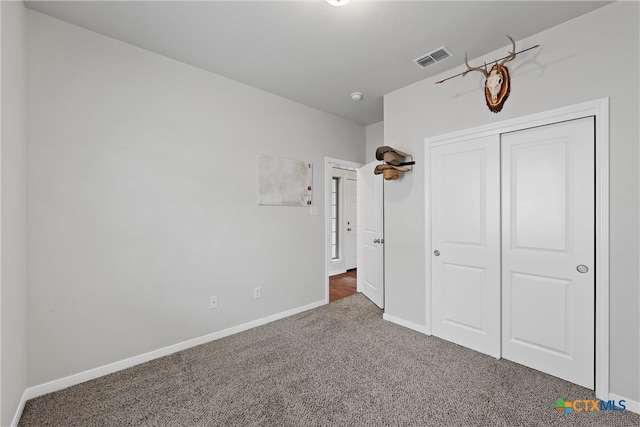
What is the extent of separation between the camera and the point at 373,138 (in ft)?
14.5

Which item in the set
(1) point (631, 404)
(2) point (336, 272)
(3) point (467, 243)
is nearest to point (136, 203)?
(3) point (467, 243)

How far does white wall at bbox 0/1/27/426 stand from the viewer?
1.48 metres

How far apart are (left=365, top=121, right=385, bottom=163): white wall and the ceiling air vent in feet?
5.46

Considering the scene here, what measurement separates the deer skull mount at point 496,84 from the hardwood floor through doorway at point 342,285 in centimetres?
308

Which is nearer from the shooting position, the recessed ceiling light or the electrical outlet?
the recessed ceiling light

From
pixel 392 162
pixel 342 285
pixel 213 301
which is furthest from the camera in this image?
pixel 342 285

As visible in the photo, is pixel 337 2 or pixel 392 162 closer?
pixel 337 2

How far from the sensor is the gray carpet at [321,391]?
1.73 m

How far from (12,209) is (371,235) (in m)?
3.52

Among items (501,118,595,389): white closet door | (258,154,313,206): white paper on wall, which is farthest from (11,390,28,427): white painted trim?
(501,118,595,389): white closet door

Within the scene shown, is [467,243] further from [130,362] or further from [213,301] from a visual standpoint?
[130,362]

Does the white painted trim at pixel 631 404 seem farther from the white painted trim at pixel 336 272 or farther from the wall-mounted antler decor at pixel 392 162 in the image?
the white painted trim at pixel 336 272

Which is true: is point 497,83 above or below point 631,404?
above

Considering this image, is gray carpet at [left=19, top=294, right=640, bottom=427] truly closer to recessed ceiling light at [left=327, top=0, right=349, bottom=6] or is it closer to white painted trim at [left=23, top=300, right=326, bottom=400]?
white painted trim at [left=23, top=300, right=326, bottom=400]
